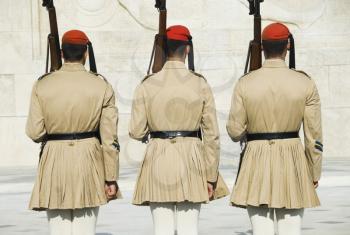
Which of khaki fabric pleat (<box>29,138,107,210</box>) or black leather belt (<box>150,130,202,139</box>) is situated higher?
black leather belt (<box>150,130,202,139</box>)

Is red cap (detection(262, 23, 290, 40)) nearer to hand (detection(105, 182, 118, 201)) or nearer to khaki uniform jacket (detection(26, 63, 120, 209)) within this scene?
khaki uniform jacket (detection(26, 63, 120, 209))

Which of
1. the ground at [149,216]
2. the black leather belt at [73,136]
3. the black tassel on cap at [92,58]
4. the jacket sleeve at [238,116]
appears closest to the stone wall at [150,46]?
the ground at [149,216]

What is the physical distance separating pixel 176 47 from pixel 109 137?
0.81m

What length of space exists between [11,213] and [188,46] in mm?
5417

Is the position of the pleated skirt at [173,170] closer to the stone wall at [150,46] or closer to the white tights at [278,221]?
the white tights at [278,221]

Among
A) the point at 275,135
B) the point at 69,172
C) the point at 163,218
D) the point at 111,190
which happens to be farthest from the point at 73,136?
the point at 275,135

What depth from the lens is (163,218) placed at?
765 cm

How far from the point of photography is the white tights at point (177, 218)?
761cm

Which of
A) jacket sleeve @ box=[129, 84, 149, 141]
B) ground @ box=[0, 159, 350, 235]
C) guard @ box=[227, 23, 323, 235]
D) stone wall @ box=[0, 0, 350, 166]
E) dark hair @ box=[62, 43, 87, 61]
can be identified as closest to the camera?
guard @ box=[227, 23, 323, 235]

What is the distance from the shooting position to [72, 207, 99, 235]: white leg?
24.5ft

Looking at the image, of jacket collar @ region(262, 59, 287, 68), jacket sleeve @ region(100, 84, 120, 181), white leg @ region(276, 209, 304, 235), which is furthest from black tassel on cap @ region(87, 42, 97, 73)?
white leg @ region(276, 209, 304, 235)

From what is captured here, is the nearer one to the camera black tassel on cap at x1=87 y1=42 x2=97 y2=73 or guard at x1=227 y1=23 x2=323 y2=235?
guard at x1=227 y1=23 x2=323 y2=235

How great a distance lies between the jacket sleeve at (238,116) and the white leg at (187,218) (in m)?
0.58

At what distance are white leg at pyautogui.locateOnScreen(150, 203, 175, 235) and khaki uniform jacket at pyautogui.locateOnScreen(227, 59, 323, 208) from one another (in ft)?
1.45
